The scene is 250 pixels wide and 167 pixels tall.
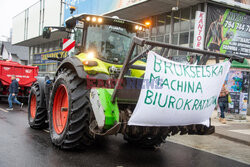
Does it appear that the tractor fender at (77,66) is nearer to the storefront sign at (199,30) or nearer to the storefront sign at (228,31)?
the storefront sign at (199,30)

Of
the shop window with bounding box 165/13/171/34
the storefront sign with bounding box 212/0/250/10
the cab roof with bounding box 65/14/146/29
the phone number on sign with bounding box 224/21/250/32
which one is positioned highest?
the storefront sign with bounding box 212/0/250/10

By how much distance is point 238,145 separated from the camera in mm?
8008

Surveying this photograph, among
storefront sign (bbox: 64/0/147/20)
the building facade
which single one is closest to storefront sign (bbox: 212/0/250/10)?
the building facade

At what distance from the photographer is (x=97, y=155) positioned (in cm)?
533

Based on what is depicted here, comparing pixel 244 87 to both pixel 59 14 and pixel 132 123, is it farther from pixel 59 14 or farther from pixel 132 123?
pixel 59 14

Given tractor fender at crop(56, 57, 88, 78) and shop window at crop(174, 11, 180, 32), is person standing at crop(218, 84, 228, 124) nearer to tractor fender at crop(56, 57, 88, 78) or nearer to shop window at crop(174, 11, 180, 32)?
shop window at crop(174, 11, 180, 32)

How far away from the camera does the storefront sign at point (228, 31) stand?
52.1 feet

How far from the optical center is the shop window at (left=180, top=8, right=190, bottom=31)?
17.3 meters

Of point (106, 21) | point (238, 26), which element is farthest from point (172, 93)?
point (238, 26)

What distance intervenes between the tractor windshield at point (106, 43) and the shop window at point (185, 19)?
12182 mm

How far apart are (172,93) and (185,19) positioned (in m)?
14.2

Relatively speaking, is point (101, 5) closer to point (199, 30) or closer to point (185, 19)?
point (185, 19)

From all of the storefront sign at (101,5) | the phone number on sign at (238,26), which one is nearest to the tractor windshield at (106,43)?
the storefront sign at (101,5)

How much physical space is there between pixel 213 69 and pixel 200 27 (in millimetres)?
11084
